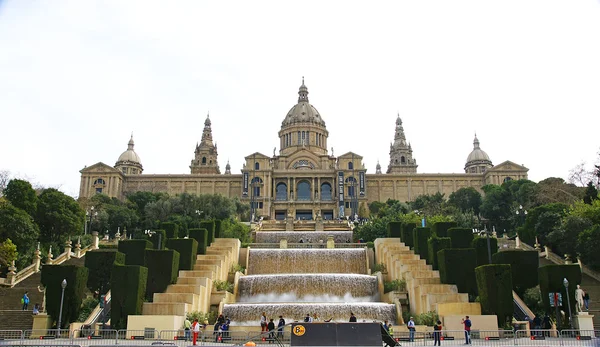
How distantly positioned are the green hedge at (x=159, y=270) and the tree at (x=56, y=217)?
23100 mm

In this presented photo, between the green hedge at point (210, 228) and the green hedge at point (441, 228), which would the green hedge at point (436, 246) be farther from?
the green hedge at point (210, 228)

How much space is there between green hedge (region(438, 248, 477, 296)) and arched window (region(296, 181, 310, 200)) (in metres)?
67.3

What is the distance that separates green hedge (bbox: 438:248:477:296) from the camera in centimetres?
3028

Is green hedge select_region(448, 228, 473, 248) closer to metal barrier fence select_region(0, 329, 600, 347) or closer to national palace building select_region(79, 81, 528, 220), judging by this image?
metal barrier fence select_region(0, 329, 600, 347)

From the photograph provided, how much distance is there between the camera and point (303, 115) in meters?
118

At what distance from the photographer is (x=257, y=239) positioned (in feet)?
184

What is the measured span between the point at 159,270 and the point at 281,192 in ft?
225

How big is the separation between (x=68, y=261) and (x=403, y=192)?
7041 centimetres

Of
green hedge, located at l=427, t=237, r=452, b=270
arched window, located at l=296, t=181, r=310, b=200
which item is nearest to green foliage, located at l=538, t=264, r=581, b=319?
green hedge, located at l=427, t=237, r=452, b=270

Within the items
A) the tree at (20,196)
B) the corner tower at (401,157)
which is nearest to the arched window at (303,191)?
the corner tower at (401,157)

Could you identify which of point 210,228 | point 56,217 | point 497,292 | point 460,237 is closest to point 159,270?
point 210,228

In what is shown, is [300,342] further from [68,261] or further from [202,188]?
[202,188]

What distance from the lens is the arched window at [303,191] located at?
98419mm

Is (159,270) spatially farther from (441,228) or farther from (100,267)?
(441,228)
